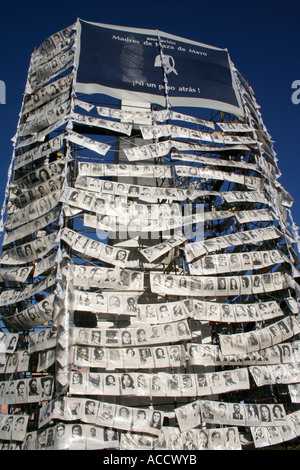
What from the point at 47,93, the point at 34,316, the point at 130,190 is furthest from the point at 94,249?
the point at 47,93

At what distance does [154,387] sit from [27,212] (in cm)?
759

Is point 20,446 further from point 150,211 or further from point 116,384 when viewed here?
point 150,211

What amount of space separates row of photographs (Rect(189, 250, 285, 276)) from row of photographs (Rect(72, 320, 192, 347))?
2.05m

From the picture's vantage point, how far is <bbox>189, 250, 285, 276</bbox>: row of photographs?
41.3ft

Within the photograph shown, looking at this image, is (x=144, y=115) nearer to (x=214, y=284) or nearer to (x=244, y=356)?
(x=214, y=284)

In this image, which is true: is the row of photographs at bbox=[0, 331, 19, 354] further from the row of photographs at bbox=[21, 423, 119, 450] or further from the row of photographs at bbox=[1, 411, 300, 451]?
the row of photographs at bbox=[21, 423, 119, 450]

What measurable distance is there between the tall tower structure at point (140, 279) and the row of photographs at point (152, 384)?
4cm

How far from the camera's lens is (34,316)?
37.5ft

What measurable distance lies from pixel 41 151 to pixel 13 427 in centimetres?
973

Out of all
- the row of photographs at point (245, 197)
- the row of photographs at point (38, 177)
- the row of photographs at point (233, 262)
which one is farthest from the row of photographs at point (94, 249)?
the row of photographs at point (245, 197)

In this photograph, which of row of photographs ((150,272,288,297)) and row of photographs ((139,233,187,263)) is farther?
row of photographs ((139,233,187,263))

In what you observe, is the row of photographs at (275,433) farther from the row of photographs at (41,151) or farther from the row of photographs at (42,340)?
the row of photographs at (41,151)

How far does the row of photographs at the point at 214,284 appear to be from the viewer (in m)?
A: 11.9

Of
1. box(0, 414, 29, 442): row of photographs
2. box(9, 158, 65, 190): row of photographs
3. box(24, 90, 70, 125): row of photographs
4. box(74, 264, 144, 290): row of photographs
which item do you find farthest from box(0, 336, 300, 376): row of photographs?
box(24, 90, 70, 125): row of photographs
